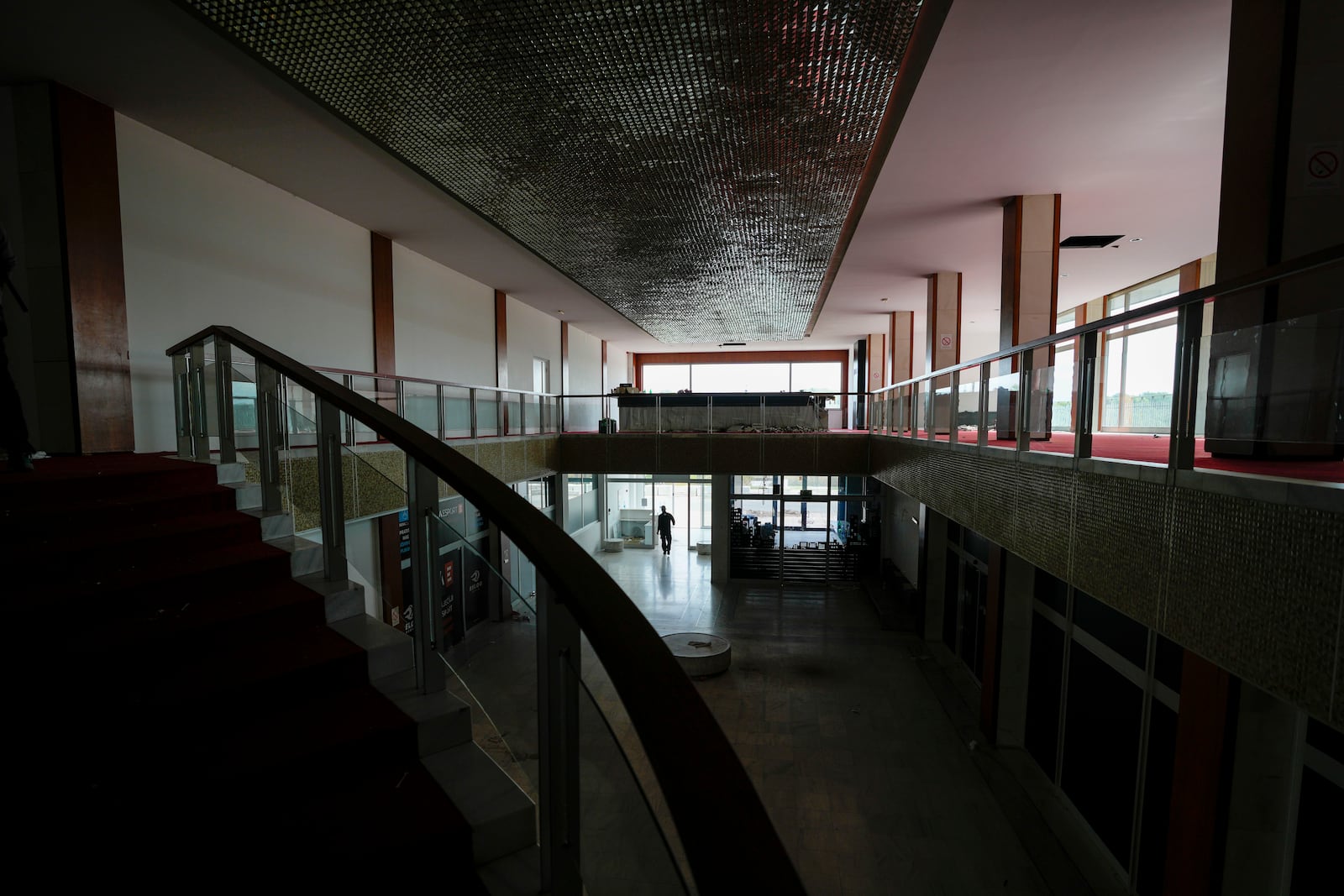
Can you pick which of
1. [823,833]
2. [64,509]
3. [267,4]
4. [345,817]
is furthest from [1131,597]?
[267,4]

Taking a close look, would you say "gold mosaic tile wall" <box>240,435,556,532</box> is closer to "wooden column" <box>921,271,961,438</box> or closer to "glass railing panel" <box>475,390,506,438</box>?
"glass railing panel" <box>475,390,506,438</box>

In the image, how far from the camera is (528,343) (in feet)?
58.7

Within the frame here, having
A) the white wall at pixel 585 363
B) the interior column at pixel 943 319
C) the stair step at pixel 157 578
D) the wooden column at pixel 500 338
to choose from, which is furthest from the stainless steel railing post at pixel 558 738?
the white wall at pixel 585 363

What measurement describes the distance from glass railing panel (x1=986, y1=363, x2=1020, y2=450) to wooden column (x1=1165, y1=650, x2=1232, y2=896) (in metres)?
1.97

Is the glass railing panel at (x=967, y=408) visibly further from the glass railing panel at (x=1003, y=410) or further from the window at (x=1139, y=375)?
the window at (x=1139, y=375)

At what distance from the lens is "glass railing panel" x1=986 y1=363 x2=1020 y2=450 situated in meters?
5.10

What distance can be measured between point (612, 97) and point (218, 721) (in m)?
5.92

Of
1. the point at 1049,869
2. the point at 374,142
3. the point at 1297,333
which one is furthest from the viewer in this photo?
the point at 374,142

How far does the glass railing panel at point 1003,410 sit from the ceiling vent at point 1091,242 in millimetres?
7195

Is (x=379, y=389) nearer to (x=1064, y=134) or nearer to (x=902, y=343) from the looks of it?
(x=1064, y=134)

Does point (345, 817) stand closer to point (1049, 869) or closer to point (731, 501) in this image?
point (1049, 869)

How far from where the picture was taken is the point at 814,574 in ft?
53.8

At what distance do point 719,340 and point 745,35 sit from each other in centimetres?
1944

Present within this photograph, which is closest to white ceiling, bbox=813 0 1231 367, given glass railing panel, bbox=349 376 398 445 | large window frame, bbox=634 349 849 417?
glass railing panel, bbox=349 376 398 445
